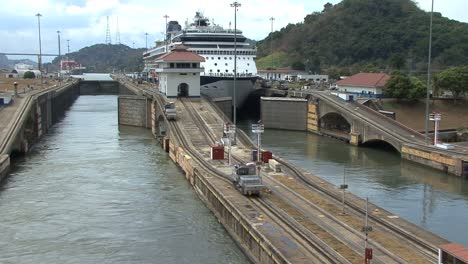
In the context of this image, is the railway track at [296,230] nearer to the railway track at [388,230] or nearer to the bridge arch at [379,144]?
the railway track at [388,230]

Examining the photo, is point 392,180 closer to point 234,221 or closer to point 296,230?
point 234,221

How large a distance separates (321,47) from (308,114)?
85962mm

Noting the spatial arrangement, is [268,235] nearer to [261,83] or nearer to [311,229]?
[311,229]

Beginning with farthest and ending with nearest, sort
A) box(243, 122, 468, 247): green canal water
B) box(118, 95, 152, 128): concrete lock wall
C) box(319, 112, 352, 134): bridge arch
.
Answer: box(118, 95, 152, 128): concrete lock wall → box(319, 112, 352, 134): bridge arch → box(243, 122, 468, 247): green canal water

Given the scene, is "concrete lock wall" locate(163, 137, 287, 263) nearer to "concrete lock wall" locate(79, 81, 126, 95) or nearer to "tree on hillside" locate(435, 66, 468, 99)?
"tree on hillside" locate(435, 66, 468, 99)

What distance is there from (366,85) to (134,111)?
106ft

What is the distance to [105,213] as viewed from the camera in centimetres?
3180

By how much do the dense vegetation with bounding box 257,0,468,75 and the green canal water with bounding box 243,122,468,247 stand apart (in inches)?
2387

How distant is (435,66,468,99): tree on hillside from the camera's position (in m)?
68.5

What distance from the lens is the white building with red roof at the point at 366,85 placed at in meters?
70.9

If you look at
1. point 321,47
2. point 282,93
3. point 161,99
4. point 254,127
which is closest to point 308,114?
point 282,93

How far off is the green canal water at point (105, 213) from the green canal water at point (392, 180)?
1179 cm

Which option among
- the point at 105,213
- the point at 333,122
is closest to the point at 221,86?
the point at 333,122

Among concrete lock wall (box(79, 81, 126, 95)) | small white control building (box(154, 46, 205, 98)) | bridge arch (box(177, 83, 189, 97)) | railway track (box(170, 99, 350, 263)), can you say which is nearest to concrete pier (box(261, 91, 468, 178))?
small white control building (box(154, 46, 205, 98))
